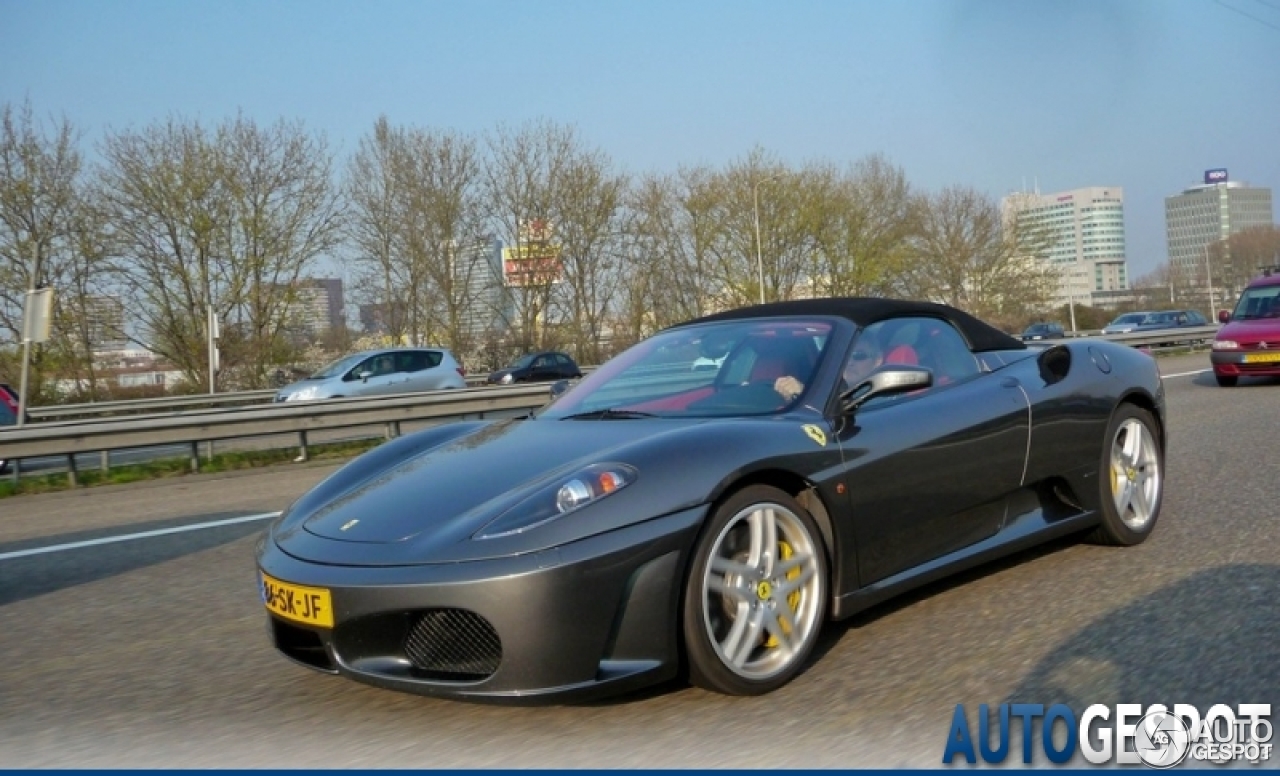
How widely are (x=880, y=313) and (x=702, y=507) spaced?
5.45 ft

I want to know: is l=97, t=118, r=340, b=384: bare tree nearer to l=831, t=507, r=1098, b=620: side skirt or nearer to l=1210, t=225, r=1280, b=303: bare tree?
l=831, t=507, r=1098, b=620: side skirt

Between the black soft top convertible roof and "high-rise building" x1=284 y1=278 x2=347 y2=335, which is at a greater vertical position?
"high-rise building" x1=284 y1=278 x2=347 y2=335

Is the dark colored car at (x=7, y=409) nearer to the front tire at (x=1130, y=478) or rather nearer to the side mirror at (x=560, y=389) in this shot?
the side mirror at (x=560, y=389)

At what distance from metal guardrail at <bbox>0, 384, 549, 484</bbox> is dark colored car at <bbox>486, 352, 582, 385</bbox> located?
1881 centimetres

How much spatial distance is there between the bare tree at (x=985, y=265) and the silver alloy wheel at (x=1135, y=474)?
164ft

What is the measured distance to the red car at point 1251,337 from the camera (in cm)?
1617

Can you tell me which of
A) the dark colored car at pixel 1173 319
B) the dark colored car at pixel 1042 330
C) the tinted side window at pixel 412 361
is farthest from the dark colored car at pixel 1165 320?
the tinted side window at pixel 412 361

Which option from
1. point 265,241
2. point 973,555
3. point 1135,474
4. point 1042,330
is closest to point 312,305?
point 265,241

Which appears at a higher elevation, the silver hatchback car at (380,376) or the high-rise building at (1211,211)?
the high-rise building at (1211,211)

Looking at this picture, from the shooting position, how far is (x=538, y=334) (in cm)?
4409

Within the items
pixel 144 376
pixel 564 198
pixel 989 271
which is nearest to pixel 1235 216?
pixel 989 271

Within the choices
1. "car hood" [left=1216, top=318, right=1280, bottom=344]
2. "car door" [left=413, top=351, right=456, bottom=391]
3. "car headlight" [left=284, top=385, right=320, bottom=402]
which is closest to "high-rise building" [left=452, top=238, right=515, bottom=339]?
"car door" [left=413, top=351, right=456, bottom=391]

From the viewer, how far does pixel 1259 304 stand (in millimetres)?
17375

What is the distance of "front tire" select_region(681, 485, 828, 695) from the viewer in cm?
371
